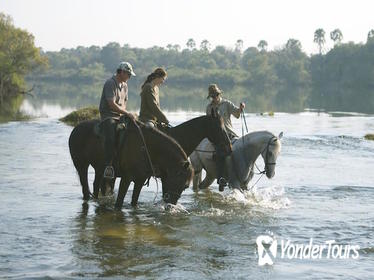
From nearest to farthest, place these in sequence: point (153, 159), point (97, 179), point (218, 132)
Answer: point (153, 159) → point (218, 132) → point (97, 179)

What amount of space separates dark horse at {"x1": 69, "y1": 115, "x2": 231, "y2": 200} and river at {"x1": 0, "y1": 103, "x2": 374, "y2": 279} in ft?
3.57

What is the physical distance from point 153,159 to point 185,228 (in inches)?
57.2

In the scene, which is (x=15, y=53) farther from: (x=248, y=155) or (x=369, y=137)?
(x=248, y=155)

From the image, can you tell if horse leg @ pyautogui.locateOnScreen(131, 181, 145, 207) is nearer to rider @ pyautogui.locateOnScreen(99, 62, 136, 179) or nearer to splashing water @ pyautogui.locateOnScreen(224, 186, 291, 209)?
rider @ pyautogui.locateOnScreen(99, 62, 136, 179)

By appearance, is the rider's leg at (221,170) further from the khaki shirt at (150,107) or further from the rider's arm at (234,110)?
the khaki shirt at (150,107)

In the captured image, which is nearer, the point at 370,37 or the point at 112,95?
the point at 112,95

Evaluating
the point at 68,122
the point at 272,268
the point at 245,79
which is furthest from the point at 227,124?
the point at 245,79

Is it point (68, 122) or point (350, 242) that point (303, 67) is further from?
point (350, 242)

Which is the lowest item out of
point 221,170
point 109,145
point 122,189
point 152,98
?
point 122,189

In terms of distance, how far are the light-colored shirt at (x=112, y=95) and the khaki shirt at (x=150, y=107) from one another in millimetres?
429

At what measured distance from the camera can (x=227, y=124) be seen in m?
14.4

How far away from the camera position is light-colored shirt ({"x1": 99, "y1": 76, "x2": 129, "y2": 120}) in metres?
11.9

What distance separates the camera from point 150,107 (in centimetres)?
1251

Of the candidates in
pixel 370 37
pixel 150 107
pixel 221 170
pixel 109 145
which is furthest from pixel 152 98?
pixel 370 37
